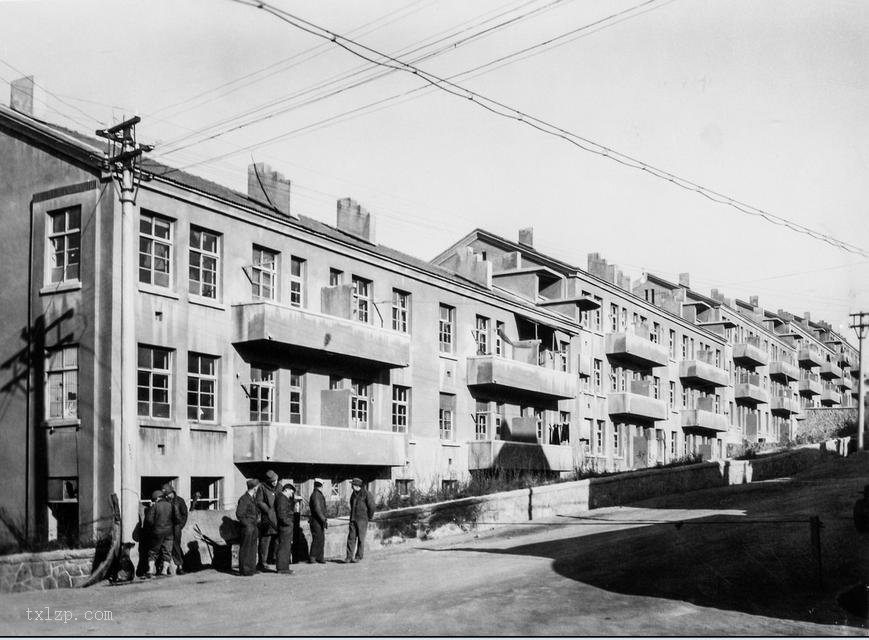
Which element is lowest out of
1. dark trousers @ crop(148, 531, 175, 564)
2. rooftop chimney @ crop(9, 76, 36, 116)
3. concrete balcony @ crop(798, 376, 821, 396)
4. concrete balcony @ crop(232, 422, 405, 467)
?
dark trousers @ crop(148, 531, 175, 564)

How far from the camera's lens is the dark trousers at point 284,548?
19.7 metres

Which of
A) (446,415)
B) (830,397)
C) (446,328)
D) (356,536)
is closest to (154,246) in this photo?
(356,536)

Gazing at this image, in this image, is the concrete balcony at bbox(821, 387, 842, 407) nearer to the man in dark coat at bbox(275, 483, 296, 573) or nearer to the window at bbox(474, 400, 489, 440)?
the window at bbox(474, 400, 489, 440)

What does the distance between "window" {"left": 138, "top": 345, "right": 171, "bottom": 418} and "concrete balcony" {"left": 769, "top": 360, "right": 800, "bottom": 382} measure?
6697cm

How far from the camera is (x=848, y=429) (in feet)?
262

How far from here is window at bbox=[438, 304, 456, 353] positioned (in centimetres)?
3769

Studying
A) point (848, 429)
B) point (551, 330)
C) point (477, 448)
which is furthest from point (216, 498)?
point (848, 429)

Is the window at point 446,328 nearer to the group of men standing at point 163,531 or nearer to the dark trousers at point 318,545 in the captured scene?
the dark trousers at point 318,545

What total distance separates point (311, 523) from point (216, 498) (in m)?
6.14

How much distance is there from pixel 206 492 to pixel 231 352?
3811 millimetres

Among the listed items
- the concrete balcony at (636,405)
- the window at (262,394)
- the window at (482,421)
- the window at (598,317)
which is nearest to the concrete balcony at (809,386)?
the concrete balcony at (636,405)

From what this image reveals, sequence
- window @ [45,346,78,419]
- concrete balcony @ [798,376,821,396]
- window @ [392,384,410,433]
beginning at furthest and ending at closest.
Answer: concrete balcony @ [798,376,821,396], window @ [392,384,410,433], window @ [45,346,78,419]

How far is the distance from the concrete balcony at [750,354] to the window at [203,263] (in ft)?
179

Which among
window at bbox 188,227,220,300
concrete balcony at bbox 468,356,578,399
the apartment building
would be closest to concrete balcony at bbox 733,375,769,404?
the apartment building
